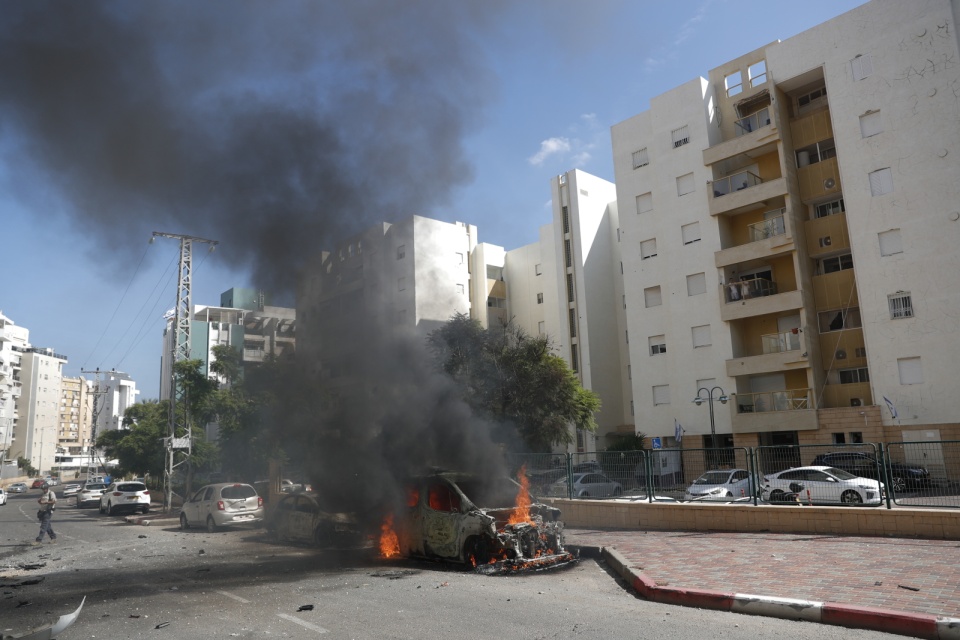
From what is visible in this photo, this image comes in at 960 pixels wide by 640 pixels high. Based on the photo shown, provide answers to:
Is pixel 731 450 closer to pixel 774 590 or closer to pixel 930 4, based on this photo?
pixel 774 590

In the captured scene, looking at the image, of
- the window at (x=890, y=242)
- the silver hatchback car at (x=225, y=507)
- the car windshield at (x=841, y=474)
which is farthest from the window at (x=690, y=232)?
the silver hatchback car at (x=225, y=507)

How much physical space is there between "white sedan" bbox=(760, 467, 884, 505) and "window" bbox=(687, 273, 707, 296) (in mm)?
20336

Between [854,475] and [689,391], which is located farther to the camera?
[689,391]

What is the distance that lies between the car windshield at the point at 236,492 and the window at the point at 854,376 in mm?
23754

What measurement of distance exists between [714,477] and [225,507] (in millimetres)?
12826

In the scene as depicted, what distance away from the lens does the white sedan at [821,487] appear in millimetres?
11305

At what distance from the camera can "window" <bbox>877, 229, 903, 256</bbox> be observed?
84.9 feet

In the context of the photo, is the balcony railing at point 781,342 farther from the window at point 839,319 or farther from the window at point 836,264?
the window at point 836,264

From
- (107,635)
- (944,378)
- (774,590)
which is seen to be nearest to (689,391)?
(944,378)

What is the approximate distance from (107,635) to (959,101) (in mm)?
30465

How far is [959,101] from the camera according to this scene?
2462 cm

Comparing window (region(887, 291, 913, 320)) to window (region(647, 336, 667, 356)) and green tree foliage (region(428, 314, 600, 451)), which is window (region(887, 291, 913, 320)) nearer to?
window (region(647, 336, 667, 356))

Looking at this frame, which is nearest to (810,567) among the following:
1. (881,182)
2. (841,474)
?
(841,474)

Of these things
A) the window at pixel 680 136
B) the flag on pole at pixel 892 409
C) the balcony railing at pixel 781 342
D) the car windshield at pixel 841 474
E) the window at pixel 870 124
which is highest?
the window at pixel 680 136
